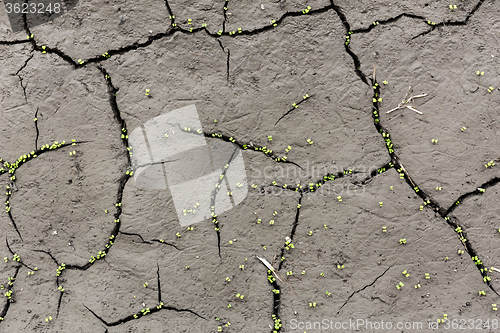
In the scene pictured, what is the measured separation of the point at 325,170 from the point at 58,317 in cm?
267

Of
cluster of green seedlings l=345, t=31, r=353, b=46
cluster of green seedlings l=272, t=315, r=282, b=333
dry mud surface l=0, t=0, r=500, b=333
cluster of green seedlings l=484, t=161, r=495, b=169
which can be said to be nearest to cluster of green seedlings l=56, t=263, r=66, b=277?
dry mud surface l=0, t=0, r=500, b=333

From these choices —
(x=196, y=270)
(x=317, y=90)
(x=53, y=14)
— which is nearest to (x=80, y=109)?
(x=53, y=14)

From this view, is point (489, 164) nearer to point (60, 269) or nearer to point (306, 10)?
point (306, 10)

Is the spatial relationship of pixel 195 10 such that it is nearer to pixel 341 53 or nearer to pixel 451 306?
pixel 341 53

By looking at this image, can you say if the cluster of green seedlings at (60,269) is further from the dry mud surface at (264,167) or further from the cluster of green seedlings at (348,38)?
the cluster of green seedlings at (348,38)

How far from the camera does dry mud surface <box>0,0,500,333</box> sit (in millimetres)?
2824

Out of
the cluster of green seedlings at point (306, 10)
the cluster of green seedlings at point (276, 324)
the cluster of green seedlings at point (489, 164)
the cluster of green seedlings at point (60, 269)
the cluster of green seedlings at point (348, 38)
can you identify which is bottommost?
the cluster of green seedlings at point (276, 324)

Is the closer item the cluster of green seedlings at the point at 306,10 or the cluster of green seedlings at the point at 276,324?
the cluster of green seedlings at the point at 276,324

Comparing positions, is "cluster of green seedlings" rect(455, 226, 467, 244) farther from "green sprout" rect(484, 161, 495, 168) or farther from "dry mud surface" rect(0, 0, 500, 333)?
"green sprout" rect(484, 161, 495, 168)

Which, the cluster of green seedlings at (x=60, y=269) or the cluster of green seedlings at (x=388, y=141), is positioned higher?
the cluster of green seedlings at (x=388, y=141)

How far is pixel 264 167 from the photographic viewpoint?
2.89 metres

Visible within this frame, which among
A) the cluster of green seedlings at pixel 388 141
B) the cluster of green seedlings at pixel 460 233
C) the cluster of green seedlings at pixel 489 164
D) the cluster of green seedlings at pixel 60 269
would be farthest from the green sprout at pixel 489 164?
the cluster of green seedlings at pixel 60 269

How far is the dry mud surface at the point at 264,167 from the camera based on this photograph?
9.27 feet

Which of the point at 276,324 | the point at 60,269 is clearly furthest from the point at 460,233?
the point at 60,269
